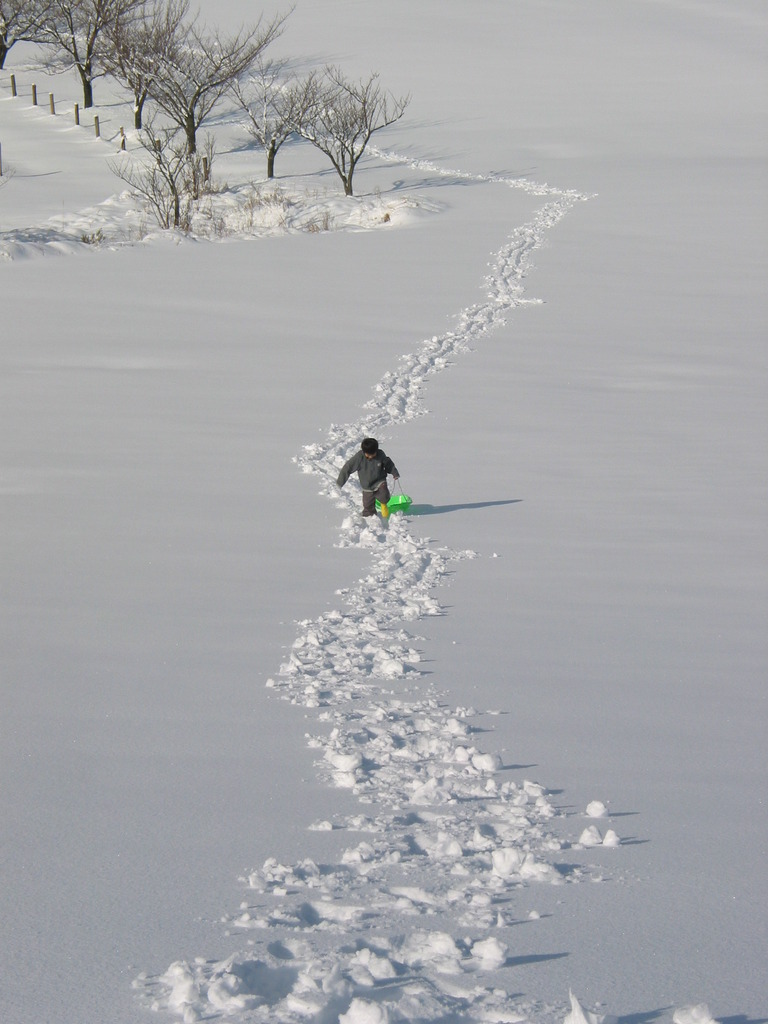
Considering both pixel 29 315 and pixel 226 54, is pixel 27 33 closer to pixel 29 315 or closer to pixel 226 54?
pixel 226 54

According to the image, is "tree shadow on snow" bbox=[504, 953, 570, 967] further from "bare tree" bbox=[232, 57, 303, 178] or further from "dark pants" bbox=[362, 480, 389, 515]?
"bare tree" bbox=[232, 57, 303, 178]

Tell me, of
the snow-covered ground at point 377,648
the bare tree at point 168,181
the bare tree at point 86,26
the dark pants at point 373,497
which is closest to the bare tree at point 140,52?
the bare tree at point 86,26

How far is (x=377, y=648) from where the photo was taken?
6270mm

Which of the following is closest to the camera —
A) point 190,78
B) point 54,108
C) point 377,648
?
point 377,648

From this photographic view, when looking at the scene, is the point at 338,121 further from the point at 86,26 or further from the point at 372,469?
the point at 372,469

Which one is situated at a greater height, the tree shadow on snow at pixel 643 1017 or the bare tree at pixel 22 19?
the bare tree at pixel 22 19

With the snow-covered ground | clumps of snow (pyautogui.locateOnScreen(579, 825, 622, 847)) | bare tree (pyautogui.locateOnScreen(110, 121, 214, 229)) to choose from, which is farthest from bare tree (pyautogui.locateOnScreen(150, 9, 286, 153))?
clumps of snow (pyautogui.locateOnScreen(579, 825, 622, 847))

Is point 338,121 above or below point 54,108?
below

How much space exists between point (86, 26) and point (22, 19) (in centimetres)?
406

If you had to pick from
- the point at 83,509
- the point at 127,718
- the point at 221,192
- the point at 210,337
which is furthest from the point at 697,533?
the point at 221,192

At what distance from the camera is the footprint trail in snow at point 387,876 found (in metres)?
3.24

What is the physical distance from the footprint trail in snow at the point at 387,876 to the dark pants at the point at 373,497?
2.39 metres

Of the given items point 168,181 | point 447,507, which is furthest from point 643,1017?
point 168,181

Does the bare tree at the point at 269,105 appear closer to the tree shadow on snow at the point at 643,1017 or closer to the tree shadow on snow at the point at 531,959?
the tree shadow on snow at the point at 531,959
